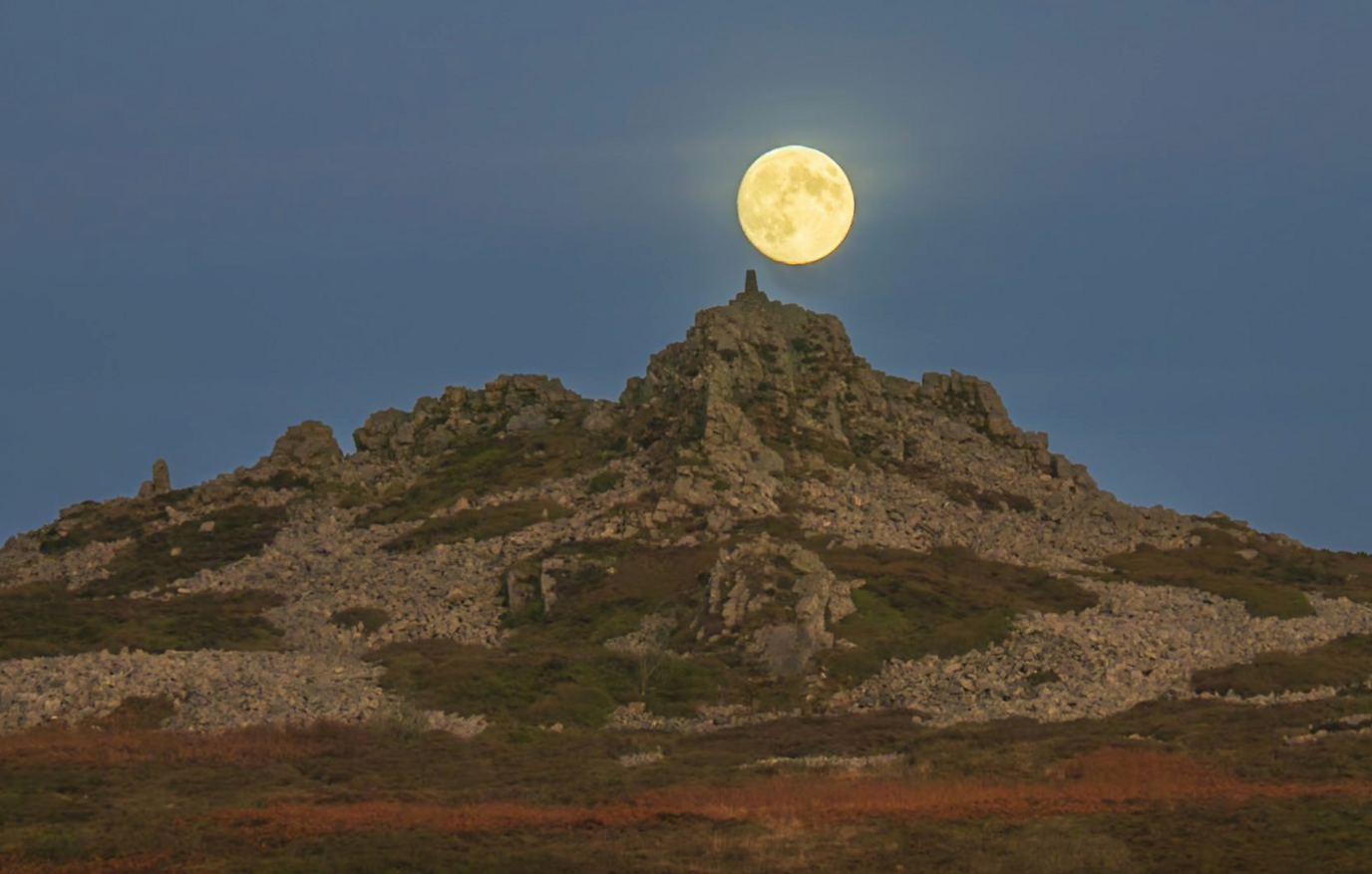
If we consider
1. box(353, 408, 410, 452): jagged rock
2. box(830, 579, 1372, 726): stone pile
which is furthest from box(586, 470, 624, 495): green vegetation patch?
box(830, 579, 1372, 726): stone pile

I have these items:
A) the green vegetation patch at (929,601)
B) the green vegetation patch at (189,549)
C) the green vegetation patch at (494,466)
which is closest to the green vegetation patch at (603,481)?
the green vegetation patch at (494,466)

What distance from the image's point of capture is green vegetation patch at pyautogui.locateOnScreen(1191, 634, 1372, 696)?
77.2 metres

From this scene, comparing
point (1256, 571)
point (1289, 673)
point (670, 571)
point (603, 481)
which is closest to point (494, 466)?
point (603, 481)

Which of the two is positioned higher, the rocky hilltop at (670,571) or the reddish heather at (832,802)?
the rocky hilltop at (670,571)

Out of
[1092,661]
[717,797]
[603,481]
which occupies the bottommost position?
[717,797]

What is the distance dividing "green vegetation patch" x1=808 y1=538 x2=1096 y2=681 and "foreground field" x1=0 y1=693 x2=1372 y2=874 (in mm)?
12484

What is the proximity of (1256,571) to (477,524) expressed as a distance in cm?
5869

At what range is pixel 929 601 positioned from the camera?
94.8 m

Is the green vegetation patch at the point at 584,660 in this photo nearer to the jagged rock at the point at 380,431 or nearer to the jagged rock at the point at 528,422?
the jagged rock at the point at 528,422

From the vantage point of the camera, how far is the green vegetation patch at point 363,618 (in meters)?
95.6

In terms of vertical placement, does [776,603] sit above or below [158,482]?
below

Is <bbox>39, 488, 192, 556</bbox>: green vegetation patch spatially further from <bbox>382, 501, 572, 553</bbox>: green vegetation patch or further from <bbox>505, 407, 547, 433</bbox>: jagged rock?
<bbox>505, 407, 547, 433</bbox>: jagged rock

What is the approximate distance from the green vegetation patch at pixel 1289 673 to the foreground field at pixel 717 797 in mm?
5152

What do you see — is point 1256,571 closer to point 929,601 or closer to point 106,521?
point 929,601
